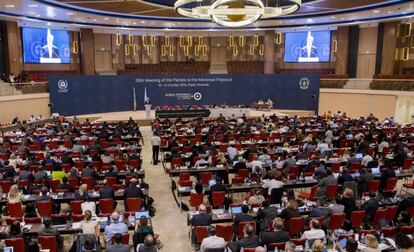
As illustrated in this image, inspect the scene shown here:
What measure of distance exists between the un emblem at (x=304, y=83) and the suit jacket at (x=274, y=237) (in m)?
27.7

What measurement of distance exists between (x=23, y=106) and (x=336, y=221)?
24.9 m

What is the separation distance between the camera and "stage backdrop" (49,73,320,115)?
3366 centimetres

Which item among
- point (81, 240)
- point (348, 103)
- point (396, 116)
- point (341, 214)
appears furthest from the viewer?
point (348, 103)

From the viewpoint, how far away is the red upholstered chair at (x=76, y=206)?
10.4 metres

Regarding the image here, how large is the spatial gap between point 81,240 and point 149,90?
27259 millimetres

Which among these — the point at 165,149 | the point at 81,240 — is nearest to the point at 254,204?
the point at 81,240

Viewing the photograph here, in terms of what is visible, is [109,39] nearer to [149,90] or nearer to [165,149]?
[149,90]

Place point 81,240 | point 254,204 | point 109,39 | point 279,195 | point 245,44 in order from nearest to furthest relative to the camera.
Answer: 1. point 81,240
2. point 254,204
3. point 279,195
4. point 109,39
5. point 245,44

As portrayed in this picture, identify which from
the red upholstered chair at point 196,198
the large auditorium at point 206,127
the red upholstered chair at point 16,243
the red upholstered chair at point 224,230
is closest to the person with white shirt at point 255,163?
the large auditorium at point 206,127

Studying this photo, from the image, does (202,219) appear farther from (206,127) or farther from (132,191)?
(206,127)

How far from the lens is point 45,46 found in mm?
34938

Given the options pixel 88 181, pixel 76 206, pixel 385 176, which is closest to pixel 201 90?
pixel 88 181

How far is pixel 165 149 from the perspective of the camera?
18312mm

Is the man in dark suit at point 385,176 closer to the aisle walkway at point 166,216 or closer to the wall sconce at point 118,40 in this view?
the aisle walkway at point 166,216
